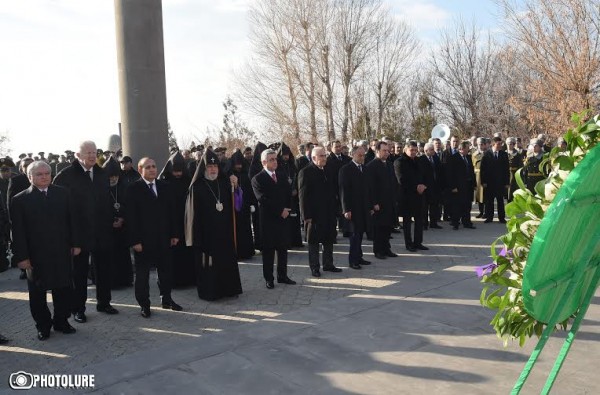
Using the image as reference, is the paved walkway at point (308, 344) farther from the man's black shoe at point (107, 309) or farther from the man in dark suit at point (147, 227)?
the man in dark suit at point (147, 227)

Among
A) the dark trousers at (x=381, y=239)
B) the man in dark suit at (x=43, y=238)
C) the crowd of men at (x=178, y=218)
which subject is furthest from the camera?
the dark trousers at (x=381, y=239)

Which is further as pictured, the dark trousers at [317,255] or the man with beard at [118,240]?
the dark trousers at [317,255]

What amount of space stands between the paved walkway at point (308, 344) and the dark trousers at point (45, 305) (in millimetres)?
195

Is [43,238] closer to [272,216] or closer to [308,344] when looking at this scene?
[308,344]

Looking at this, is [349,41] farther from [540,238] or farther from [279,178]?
[540,238]

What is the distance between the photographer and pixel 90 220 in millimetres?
6551

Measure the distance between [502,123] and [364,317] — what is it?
1094 inches

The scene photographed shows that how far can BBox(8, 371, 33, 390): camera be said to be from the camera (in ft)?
15.4

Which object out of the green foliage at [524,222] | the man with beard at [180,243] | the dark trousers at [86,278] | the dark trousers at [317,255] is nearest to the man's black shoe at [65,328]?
the dark trousers at [86,278]

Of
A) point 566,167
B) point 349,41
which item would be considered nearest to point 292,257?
point 566,167

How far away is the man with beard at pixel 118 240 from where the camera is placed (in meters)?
8.00

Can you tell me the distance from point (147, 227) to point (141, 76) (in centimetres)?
406

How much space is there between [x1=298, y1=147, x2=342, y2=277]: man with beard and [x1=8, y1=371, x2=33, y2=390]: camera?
14.8 ft

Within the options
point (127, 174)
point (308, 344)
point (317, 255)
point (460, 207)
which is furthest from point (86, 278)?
point (460, 207)
